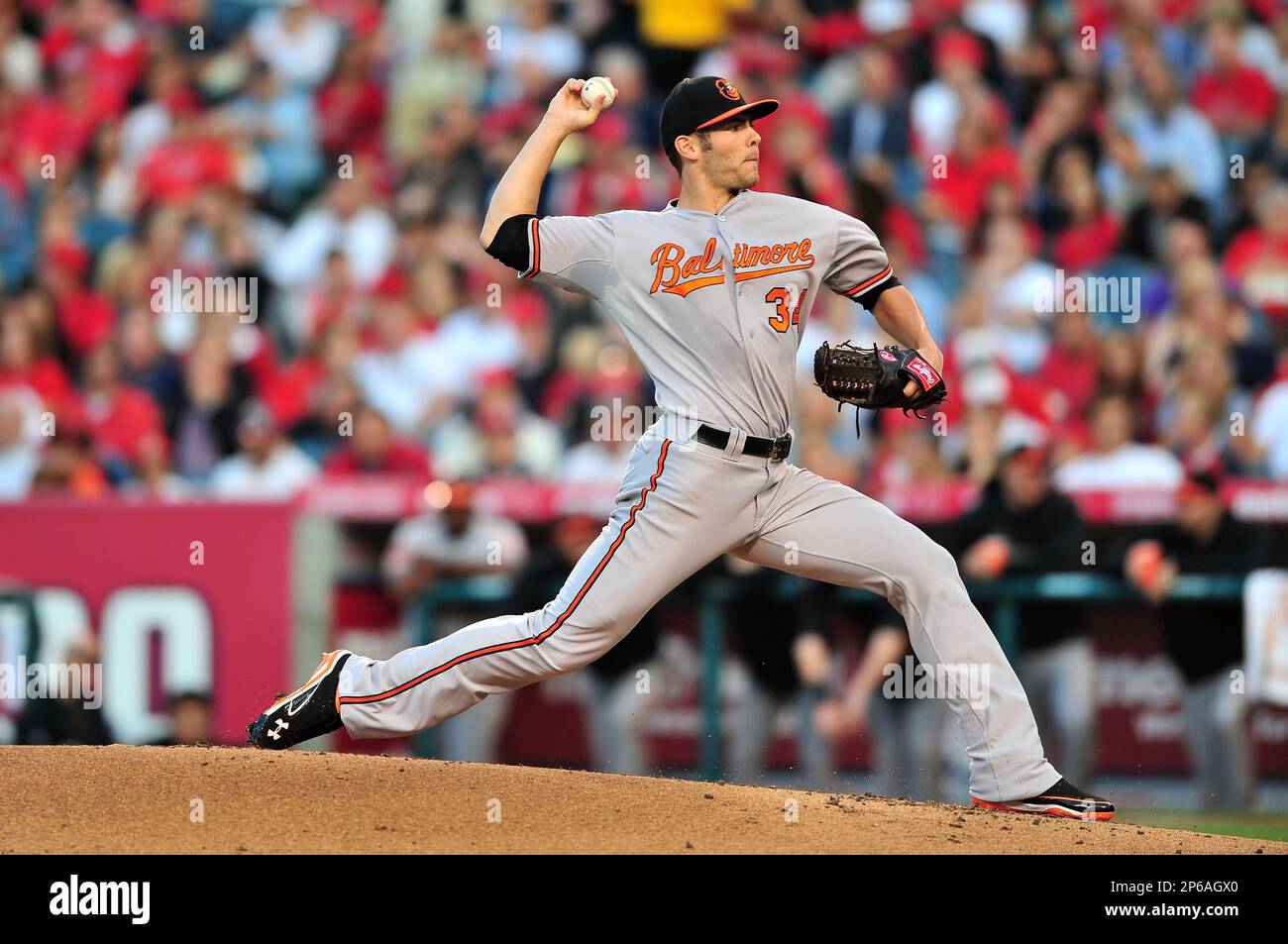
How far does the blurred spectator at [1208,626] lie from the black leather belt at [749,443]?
4294 mm

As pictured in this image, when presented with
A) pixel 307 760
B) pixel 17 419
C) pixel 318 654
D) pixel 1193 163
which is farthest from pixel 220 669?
pixel 1193 163

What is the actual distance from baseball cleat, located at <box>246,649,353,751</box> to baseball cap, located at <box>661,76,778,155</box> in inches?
73.2

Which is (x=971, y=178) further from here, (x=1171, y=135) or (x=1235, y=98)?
(x=1235, y=98)

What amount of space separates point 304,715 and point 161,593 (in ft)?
13.2

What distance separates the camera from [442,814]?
5.30 metres

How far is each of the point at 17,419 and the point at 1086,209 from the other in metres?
6.59

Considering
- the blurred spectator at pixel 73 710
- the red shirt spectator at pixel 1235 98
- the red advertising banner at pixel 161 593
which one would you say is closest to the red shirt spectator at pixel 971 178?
the red shirt spectator at pixel 1235 98

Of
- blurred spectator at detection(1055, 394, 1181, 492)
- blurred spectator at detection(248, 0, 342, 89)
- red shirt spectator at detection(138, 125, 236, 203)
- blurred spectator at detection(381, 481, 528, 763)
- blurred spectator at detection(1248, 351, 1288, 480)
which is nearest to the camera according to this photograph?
blurred spectator at detection(381, 481, 528, 763)

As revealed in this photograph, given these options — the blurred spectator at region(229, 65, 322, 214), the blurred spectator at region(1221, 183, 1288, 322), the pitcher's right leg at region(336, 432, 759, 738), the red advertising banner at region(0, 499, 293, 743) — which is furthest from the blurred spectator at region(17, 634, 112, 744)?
the blurred spectator at region(1221, 183, 1288, 322)

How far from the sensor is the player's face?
5461 mm

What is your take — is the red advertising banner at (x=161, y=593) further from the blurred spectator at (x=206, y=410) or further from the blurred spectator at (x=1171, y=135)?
the blurred spectator at (x=1171, y=135)

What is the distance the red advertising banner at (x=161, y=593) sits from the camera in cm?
913

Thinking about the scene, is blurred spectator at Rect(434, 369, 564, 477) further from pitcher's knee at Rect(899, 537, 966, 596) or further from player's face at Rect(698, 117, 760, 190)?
pitcher's knee at Rect(899, 537, 966, 596)

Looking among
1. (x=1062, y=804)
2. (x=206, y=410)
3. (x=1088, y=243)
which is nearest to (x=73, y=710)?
(x=206, y=410)
